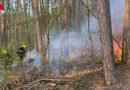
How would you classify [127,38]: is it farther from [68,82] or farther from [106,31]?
[68,82]

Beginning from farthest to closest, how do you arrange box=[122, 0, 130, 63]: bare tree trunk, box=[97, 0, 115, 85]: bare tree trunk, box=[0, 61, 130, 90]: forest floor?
box=[122, 0, 130, 63]: bare tree trunk → box=[0, 61, 130, 90]: forest floor → box=[97, 0, 115, 85]: bare tree trunk

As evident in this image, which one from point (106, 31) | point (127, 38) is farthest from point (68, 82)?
point (127, 38)

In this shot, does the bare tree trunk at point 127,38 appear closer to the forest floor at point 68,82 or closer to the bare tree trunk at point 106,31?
the forest floor at point 68,82

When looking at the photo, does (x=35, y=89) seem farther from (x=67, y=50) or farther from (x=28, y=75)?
(x=67, y=50)

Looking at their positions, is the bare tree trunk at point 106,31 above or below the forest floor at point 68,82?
above

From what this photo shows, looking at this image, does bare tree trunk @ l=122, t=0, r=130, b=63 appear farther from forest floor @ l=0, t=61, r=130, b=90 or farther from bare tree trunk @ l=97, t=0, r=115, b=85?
bare tree trunk @ l=97, t=0, r=115, b=85

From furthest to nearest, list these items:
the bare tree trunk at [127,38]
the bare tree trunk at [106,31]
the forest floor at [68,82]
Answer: the bare tree trunk at [127,38] → the forest floor at [68,82] → the bare tree trunk at [106,31]

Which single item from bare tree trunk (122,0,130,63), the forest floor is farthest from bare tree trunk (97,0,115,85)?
bare tree trunk (122,0,130,63)

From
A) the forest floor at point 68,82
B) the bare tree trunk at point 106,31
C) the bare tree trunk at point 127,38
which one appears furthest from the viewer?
the bare tree trunk at point 127,38

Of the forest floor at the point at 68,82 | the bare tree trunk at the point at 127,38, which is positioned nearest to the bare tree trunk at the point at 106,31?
the forest floor at the point at 68,82

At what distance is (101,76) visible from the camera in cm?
438

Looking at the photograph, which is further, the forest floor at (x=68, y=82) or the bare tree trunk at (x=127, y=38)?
the bare tree trunk at (x=127, y=38)

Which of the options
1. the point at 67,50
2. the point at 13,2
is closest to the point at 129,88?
the point at 67,50

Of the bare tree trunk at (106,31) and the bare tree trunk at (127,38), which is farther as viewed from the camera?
the bare tree trunk at (127,38)
